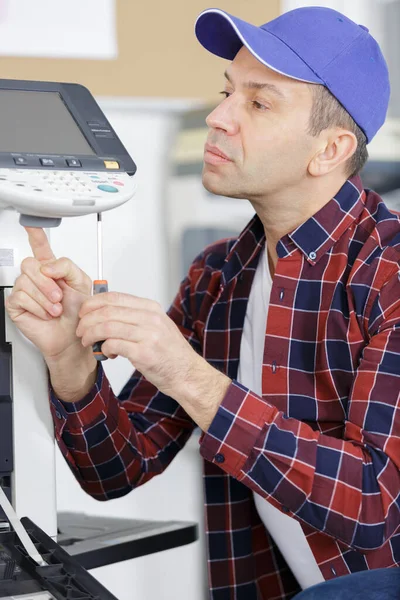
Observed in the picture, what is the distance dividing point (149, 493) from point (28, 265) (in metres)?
1.03

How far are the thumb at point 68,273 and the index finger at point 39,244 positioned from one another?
0.01 meters

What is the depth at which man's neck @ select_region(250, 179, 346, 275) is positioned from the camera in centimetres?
138

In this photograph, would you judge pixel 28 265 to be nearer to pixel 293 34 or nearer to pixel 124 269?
pixel 293 34

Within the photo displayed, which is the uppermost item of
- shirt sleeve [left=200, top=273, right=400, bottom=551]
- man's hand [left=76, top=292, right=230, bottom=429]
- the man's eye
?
the man's eye

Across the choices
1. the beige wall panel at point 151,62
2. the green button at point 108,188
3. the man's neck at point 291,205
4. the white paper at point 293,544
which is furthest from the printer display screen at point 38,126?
the beige wall panel at point 151,62

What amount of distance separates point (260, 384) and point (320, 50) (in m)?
0.54

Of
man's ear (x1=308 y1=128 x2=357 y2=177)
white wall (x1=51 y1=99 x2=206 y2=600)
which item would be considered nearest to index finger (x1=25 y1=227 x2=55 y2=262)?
man's ear (x1=308 y1=128 x2=357 y2=177)

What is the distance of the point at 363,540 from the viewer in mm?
1178

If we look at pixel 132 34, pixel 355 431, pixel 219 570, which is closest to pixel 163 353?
pixel 355 431

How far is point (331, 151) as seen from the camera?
4.55 ft

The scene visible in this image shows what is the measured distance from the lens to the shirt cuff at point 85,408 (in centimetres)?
125

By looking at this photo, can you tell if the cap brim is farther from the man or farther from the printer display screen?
the printer display screen

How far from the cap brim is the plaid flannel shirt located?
222 millimetres

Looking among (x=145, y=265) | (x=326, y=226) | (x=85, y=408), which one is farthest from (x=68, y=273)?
(x=145, y=265)
